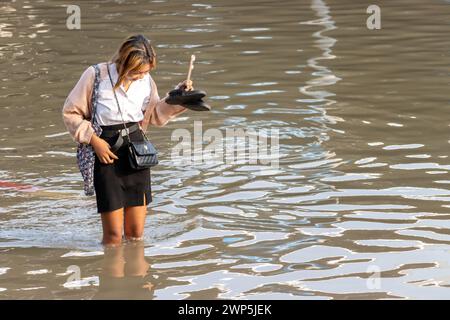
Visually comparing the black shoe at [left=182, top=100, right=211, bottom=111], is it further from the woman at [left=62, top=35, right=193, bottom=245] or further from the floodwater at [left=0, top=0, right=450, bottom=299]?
the floodwater at [left=0, top=0, right=450, bottom=299]

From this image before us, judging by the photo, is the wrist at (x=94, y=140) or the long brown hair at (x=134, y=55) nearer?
the long brown hair at (x=134, y=55)

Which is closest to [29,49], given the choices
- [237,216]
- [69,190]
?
[69,190]

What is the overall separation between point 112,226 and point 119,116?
0.78 meters

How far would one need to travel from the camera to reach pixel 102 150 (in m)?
8.12

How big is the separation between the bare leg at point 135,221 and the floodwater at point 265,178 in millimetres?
166

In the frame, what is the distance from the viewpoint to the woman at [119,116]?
8.07 meters

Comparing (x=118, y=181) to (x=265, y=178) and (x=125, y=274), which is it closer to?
(x=125, y=274)

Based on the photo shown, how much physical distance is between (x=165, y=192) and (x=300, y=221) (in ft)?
5.02

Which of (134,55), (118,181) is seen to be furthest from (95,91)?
(118,181)

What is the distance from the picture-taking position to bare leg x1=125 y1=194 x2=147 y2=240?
27.9 feet

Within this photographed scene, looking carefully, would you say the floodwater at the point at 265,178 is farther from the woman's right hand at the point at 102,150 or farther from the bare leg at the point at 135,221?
the woman's right hand at the point at 102,150

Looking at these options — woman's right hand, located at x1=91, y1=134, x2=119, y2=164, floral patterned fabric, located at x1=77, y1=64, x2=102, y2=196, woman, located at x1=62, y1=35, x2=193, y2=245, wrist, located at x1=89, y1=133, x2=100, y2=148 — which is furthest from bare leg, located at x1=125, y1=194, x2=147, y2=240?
wrist, located at x1=89, y1=133, x2=100, y2=148

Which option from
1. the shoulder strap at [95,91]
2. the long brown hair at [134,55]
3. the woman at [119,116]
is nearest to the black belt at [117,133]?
the woman at [119,116]

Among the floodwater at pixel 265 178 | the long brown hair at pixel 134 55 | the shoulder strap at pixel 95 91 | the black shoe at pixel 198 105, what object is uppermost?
the long brown hair at pixel 134 55
